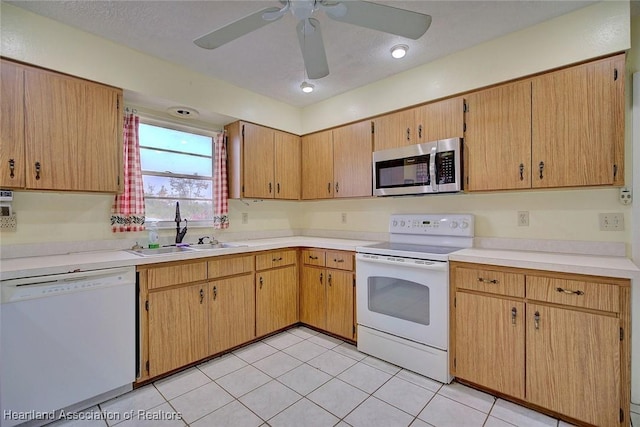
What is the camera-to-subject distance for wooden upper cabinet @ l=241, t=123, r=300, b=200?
314 centimetres

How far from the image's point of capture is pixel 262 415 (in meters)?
1.84

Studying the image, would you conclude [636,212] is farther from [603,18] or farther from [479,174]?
[603,18]

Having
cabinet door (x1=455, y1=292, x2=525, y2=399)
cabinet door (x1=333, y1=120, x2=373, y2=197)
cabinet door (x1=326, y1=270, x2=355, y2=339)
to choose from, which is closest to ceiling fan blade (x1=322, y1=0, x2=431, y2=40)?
cabinet door (x1=333, y1=120, x2=373, y2=197)

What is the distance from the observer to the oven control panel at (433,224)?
8.35 feet

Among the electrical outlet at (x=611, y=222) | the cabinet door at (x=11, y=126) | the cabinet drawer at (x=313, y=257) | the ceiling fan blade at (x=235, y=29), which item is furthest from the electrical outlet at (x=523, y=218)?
the cabinet door at (x=11, y=126)

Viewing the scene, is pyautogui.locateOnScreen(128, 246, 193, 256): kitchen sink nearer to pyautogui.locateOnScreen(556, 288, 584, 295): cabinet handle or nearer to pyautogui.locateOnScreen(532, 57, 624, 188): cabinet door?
pyautogui.locateOnScreen(556, 288, 584, 295): cabinet handle

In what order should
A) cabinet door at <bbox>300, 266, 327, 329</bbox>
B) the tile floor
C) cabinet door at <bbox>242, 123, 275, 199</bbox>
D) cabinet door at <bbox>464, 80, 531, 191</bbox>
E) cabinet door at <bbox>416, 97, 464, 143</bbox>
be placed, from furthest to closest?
cabinet door at <bbox>242, 123, 275, 199</bbox> → cabinet door at <bbox>300, 266, 327, 329</bbox> → cabinet door at <bbox>416, 97, 464, 143</bbox> → cabinet door at <bbox>464, 80, 531, 191</bbox> → the tile floor

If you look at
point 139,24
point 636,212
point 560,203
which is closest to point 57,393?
point 139,24

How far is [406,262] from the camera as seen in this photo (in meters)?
2.31

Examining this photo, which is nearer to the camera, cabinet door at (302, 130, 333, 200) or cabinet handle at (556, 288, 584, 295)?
cabinet handle at (556, 288, 584, 295)

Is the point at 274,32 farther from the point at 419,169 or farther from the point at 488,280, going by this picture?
the point at 488,280

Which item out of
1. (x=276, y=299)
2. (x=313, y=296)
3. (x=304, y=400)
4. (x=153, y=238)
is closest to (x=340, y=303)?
(x=313, y=296)

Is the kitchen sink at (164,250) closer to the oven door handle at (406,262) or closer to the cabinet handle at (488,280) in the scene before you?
the oven door handle at (406,262)

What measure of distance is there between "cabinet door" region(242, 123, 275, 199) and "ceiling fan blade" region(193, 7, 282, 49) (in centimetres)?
145
